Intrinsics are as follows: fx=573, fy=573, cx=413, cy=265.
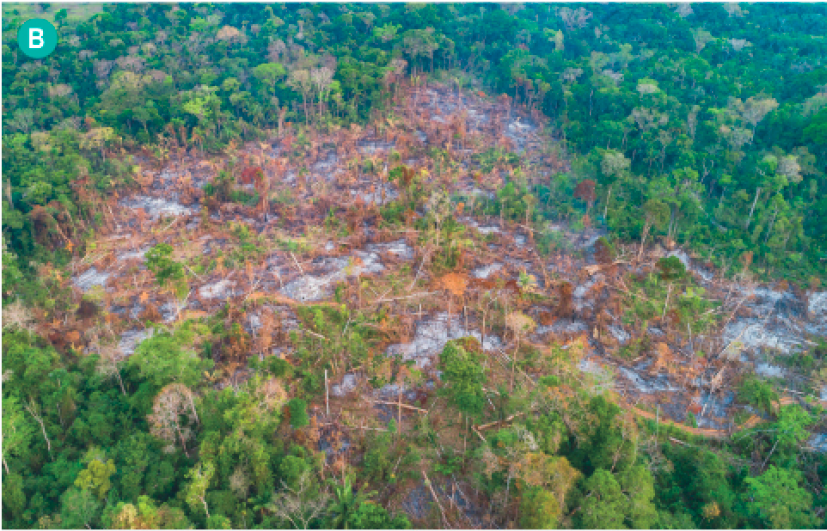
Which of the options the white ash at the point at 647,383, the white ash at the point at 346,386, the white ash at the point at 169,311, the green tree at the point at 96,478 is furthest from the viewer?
the white ash at the point at 169,311

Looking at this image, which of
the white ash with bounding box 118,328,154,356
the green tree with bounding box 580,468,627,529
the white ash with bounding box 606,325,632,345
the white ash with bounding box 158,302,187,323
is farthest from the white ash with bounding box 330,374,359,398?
the white ash with bounding box 606,325,632,345

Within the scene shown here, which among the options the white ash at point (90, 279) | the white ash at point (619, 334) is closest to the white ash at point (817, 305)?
the white ash at point (619, 334)

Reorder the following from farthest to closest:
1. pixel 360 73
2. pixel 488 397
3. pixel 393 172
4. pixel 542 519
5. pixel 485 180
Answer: pixel 360 73
pixel 485 180
pixel 393 172
pixel 488 397
pixel 542 519

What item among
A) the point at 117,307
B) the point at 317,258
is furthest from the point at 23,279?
the point at 317,258

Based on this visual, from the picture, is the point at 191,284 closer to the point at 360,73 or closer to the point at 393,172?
the point at 393,172

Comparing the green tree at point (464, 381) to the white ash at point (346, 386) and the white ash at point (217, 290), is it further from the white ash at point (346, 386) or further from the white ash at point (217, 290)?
the white ash at point (217, 290)

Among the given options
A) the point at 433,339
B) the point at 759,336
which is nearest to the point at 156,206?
the point at 433,339

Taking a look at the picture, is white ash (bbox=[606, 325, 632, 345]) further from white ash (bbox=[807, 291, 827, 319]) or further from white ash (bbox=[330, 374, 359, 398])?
white ash (bbox=[330, 374, 359, 398])
